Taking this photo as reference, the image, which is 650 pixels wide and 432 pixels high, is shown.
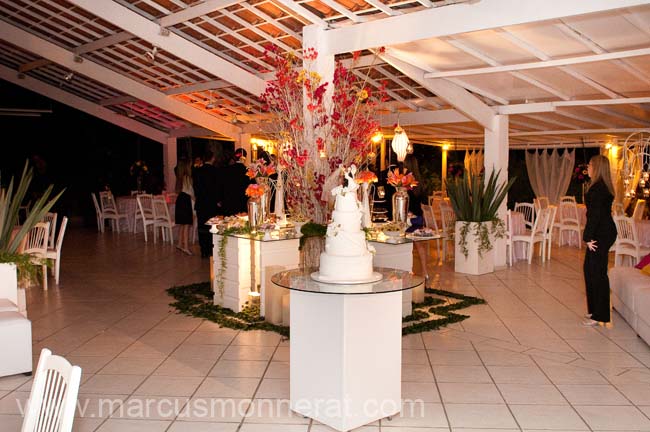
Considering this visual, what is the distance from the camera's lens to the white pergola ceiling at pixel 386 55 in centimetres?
642

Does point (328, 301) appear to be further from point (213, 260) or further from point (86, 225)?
point (86, 225)

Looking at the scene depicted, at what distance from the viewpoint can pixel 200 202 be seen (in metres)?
10.2

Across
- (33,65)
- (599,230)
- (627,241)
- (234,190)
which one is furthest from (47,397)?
(33,65)

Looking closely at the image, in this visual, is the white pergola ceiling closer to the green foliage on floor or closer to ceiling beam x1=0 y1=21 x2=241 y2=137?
ceiling beam x1=0 y1=21 x2=241 y2=137

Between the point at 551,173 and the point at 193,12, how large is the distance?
11.8 metres

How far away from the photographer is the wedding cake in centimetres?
394

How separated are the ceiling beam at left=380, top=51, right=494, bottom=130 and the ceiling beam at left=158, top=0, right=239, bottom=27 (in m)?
2.09

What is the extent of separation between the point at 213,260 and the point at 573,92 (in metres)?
5.57

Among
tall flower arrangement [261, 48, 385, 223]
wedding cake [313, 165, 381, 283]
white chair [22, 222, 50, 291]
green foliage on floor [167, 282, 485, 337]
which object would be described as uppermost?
tall flower arrangement [261, 48, 385, 223]

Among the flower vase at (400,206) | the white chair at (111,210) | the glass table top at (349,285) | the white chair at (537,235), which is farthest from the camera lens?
the white chair at (111,210)

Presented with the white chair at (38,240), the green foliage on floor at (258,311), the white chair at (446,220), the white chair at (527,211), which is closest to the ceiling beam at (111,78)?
the white chair at (38,240)

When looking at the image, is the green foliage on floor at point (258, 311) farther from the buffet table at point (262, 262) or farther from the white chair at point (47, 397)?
the white chair at point (47, 397)

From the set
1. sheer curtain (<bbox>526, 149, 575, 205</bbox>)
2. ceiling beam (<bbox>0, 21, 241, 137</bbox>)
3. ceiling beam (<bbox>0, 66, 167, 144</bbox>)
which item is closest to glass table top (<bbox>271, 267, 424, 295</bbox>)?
ceiling beam (<bbox>0, 21, 241, 137</bbox>)

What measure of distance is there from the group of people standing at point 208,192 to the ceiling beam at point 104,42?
223cm
